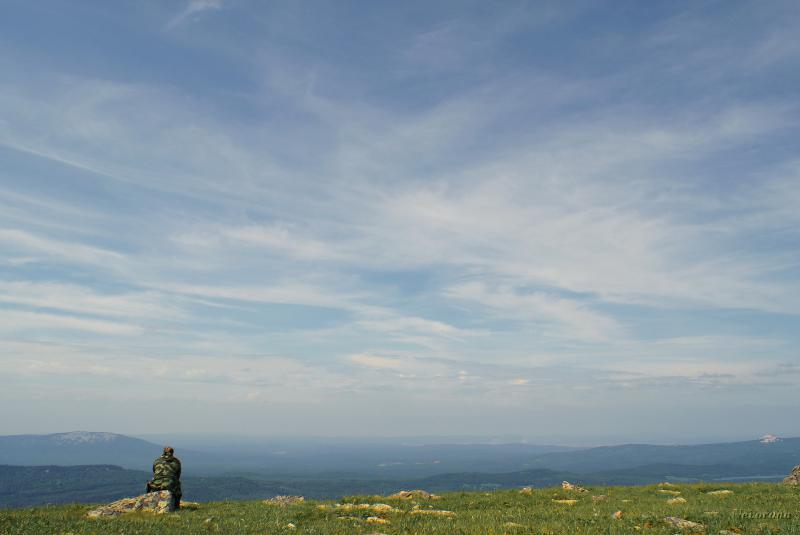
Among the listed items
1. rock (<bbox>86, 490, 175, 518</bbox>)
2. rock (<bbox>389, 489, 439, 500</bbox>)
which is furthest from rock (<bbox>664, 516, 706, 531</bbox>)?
rock (<bbox>86, 490, 175, 518</bbox>)

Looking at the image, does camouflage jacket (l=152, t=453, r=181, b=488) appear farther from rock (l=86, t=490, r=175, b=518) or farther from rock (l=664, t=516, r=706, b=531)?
rock (l=664, t=516, r=706, b=531)

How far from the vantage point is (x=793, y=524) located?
14570mm

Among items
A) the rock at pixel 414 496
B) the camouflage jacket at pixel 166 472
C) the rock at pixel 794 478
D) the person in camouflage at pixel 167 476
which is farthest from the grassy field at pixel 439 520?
the rock at pixel 794 478

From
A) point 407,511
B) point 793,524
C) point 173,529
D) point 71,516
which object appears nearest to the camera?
point 793,524

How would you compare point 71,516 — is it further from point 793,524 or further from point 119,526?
point 793,524

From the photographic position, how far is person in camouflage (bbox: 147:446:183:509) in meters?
24.1

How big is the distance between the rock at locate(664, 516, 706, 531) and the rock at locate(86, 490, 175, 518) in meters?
19.6

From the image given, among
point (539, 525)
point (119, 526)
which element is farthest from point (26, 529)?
point (539, 525)

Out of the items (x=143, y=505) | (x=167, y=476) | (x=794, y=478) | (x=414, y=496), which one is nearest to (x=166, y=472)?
(x=167, y=476)

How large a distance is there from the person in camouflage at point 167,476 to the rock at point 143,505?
825 millimetres

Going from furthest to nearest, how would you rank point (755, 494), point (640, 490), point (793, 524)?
1. point (640, 490)
2. point (755, 494)
3. point (793, 524)

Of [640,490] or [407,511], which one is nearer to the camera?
[407,511]

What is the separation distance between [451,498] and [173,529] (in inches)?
675

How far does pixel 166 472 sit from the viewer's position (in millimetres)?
24422
